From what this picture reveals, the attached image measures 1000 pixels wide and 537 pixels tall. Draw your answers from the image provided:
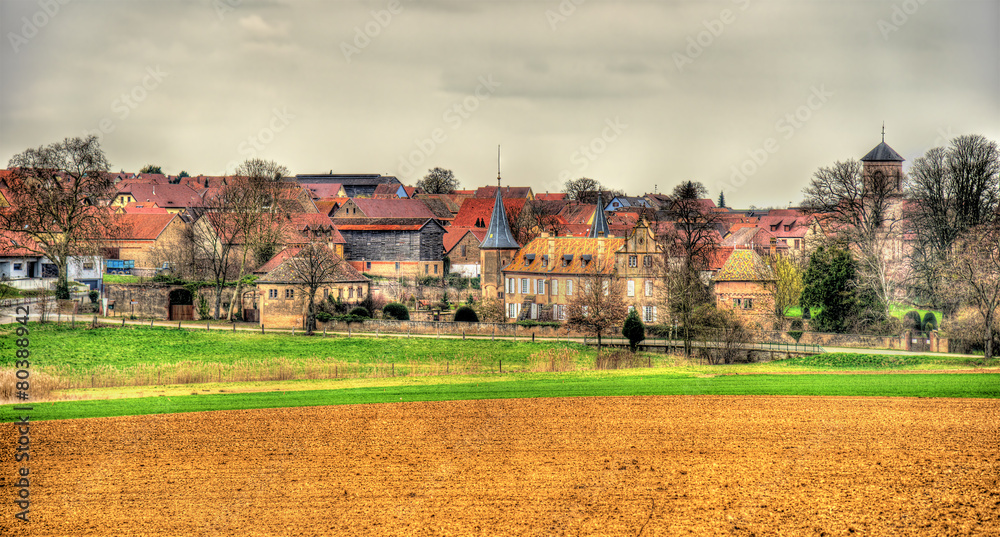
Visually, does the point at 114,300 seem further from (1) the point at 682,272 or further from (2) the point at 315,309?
(1) the point at 682,272

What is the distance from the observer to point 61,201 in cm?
5925

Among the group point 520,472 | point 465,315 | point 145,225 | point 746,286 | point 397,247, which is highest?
point 145,225

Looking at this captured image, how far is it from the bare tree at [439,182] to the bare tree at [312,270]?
103 m

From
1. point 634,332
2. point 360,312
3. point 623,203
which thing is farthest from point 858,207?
point 623,203

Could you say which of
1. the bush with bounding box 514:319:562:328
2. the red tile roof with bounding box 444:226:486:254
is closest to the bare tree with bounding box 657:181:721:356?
the bush with bounding box 514:319:562:328

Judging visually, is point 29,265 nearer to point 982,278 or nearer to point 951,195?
point 982,278

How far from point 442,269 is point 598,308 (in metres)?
35.0

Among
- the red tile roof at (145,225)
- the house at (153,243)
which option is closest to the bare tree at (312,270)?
the house at (153,243)

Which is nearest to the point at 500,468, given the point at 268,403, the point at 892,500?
the point at 892,500

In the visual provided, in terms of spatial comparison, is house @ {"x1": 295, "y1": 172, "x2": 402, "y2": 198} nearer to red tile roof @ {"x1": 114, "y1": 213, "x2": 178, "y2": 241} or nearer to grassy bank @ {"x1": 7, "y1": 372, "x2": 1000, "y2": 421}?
red tile roof @ {"x1": 114, "y1": 213, "x2": 178, "y2": 241}

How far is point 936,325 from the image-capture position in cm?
5634

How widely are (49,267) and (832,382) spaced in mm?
53274

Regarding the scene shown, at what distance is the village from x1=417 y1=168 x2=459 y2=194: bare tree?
79273 mm

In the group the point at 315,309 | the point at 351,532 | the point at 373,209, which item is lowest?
the point at 351,532
